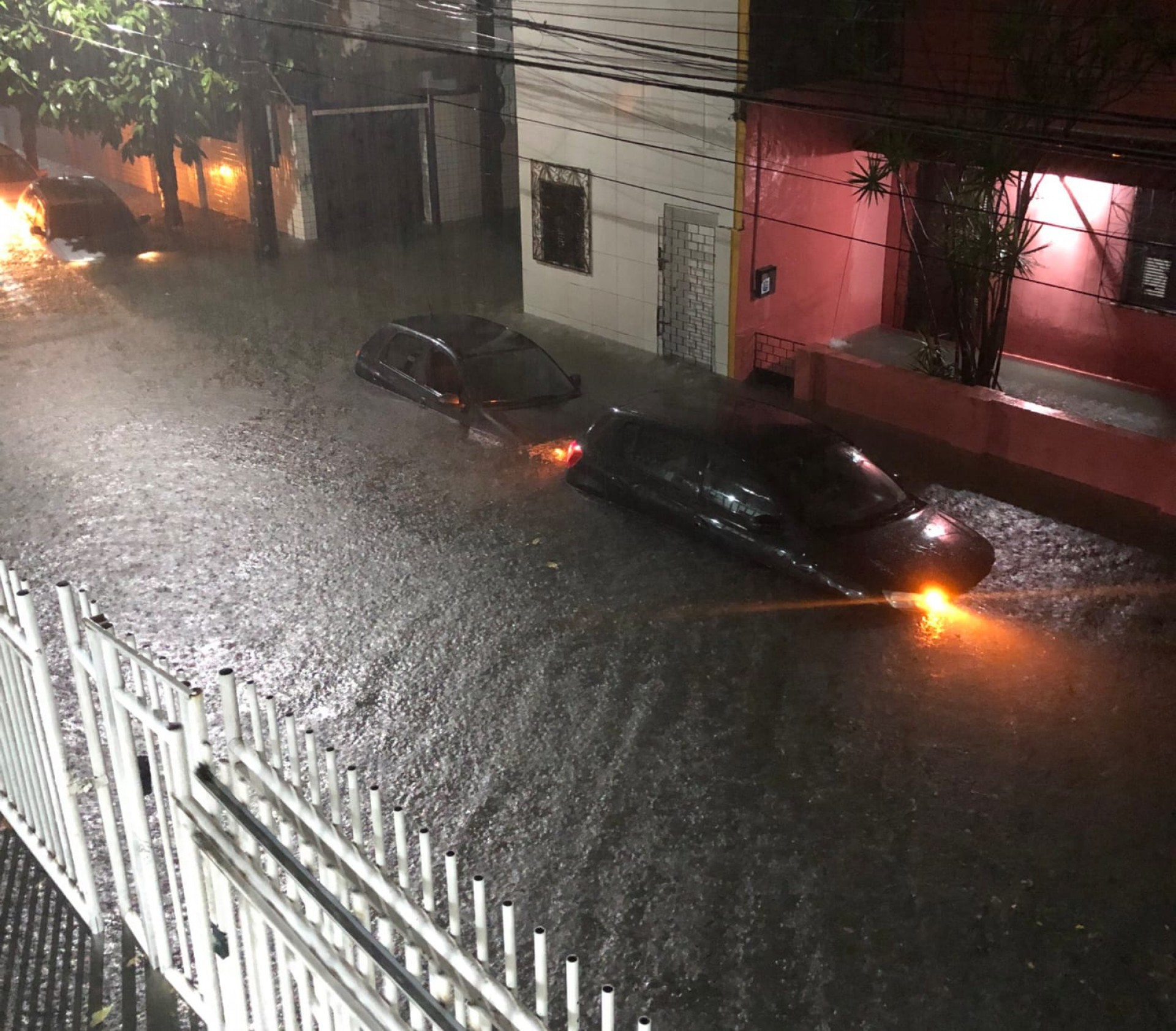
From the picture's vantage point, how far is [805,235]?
1526 centimetres

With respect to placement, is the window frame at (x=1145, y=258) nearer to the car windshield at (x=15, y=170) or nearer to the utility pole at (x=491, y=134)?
the utility pole at (x=491, y=134)

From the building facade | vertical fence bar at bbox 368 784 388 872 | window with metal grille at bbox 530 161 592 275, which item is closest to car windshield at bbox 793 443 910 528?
the building facade

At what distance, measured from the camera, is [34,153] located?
26609 millimetres

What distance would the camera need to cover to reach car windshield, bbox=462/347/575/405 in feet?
43.0

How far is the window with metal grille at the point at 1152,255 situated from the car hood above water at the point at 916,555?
5498 millimetres

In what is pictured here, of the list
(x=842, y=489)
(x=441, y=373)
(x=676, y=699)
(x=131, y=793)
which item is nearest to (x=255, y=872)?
(x=131, y=793)

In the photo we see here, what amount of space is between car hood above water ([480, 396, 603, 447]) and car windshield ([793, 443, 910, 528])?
10.3ft

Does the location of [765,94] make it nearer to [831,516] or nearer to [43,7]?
[831,516]

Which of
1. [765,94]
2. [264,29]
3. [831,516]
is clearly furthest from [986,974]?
[264,29]

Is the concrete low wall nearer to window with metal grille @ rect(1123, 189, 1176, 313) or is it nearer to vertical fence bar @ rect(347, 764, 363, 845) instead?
window with metal grille @ rect(1123, 189, 1176, 313)

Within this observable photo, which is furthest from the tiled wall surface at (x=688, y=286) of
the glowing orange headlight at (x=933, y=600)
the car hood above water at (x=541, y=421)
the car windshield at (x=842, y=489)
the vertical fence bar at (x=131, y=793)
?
the vertical fence bar at (x=131, y=793)

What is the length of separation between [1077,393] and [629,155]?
249 inches

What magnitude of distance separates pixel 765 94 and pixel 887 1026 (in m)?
11.1

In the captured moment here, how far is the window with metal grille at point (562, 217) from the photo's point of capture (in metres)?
16.2
